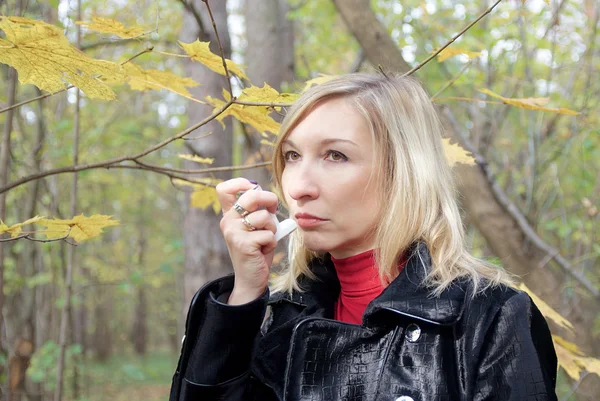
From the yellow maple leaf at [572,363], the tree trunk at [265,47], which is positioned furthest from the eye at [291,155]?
the tree trunk at [265,47]

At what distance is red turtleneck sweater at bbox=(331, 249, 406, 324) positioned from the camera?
54.8 inches

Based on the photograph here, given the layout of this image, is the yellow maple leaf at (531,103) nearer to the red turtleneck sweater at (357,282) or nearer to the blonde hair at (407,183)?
the blonde hair at (407,183)

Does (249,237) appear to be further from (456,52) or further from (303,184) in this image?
(456,52)

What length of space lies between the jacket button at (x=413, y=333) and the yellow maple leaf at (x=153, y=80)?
0.85 metres

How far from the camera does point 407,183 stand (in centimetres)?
134

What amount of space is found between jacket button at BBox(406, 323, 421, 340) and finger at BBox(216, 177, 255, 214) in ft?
1.64

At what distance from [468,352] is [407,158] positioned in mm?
482

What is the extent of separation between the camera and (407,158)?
1376mm

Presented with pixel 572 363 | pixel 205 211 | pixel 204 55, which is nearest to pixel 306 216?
pixel 204 55

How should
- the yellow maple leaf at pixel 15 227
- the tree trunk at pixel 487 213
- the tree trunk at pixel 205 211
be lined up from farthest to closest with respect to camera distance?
the tree trunk at pixel 205 211 → the tree trunk at pixel 487 213 → the yellow maple leaf at pixel 15 227

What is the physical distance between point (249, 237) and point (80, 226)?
42cm

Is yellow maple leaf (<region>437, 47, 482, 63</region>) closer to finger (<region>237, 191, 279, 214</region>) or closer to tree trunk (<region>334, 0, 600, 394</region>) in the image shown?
finger (<region>237, 191, 279, 214</region>)

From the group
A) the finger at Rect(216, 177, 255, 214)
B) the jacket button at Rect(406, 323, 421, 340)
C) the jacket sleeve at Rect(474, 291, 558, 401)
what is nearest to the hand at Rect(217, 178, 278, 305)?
the finger at Rect(216, 177, 255, 214)

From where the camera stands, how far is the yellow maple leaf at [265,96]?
4.60ft
